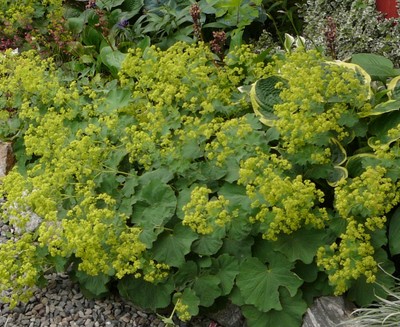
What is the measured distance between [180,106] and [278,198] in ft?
3.52

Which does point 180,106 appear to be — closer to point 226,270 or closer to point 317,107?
point 317,107

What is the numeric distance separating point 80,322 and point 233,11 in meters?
2.15

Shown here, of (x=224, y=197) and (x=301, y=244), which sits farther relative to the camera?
(x=224, y=197)

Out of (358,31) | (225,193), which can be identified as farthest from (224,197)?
(358,31)

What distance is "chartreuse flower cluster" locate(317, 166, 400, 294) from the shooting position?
2.82 metres

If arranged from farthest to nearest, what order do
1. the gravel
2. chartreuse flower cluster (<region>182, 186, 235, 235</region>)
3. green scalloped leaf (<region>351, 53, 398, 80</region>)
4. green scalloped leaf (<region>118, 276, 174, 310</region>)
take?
green scalloped leaf (<region>351, 53, 398, 80</region>), the gravel, green scalloped leaf (<region>118, 276, 174, 310</region>), chartreuse flower cluster (<region>182, 186, 235, 235</region>)

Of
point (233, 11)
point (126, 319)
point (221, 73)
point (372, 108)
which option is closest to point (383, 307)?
point (372, 108)

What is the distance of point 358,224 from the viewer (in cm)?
289

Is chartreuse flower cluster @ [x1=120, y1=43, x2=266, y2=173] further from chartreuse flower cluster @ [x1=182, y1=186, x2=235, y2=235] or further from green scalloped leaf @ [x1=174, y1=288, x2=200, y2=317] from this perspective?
green scalloped leaf @ [x1=174, y1=288, x2=200, y2=317]

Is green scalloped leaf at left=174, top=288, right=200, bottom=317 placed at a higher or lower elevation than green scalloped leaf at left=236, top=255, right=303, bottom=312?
lower

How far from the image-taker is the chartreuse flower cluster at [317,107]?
308 cm

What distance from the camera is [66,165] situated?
3.38m

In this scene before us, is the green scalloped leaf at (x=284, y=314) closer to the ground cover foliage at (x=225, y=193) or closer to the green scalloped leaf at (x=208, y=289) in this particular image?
the ground cover foliage at (x=225, y=193)

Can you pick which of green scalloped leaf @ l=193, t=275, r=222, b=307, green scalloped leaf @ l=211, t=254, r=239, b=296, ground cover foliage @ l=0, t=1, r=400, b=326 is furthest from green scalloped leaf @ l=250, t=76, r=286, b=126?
green scalloped leaf @ l=193, t=275, r=222, b=307
